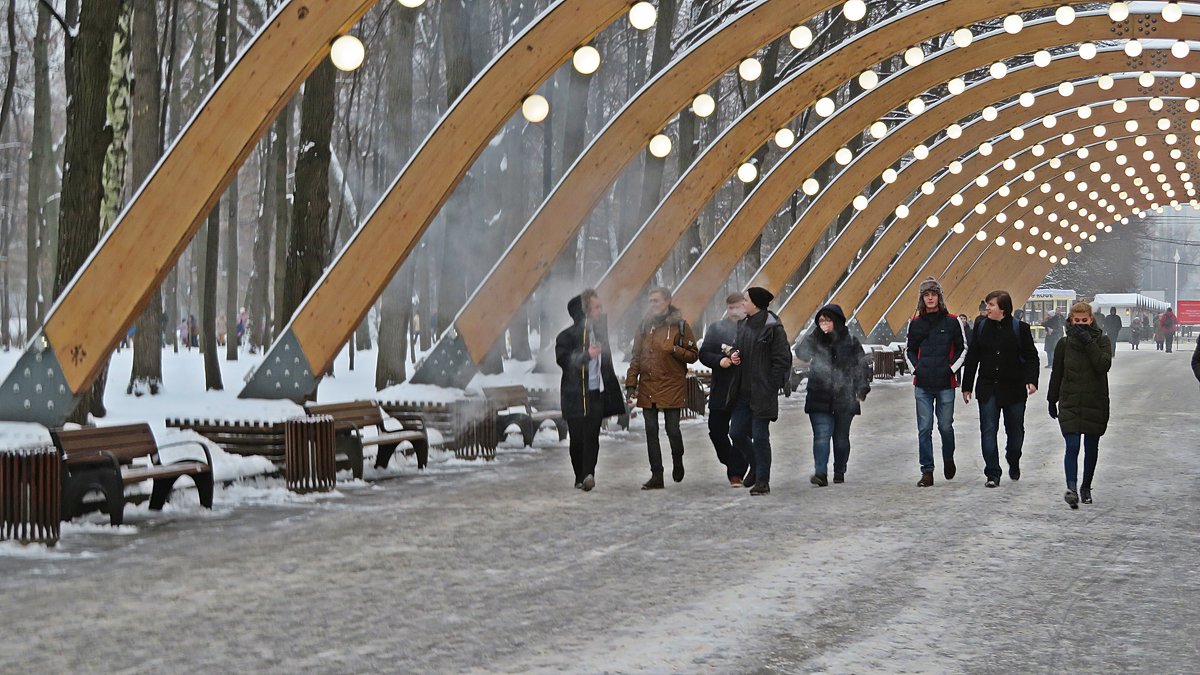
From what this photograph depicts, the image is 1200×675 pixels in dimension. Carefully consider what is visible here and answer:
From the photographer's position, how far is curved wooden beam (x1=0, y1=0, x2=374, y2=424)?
11.6 metres

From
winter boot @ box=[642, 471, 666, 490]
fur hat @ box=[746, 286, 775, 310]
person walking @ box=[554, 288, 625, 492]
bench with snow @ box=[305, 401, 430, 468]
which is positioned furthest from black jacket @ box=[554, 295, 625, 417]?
bench with snow @ box=[305, 401, 430, 468]

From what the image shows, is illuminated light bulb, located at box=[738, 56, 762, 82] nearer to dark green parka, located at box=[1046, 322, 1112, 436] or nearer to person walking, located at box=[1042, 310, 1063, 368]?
dark green parka, located at box=[1046, 322, 1112, 436]

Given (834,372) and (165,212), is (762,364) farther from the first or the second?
(165,212)

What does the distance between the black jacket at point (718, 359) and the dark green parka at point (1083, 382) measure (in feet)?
9.18

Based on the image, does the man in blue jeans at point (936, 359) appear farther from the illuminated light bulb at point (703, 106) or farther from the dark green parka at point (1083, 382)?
the illuminated light bulb at point (703, 106)

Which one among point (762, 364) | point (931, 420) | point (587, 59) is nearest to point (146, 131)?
point (587, 59)

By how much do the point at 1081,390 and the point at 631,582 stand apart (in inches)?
180

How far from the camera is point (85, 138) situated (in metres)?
13.1

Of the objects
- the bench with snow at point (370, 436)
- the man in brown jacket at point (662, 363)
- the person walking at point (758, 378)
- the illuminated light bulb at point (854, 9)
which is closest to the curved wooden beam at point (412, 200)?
the bench with snow at point (370, 436)

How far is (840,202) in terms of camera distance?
85.5ft

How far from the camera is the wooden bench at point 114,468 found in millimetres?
9609

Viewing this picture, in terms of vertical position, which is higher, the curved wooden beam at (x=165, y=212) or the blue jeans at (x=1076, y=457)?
the curved wooden beam at (x=165, y=212)

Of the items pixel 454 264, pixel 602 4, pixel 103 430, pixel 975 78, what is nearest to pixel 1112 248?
pixel 975 78

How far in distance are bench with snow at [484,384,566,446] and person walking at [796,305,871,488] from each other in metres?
4.13
